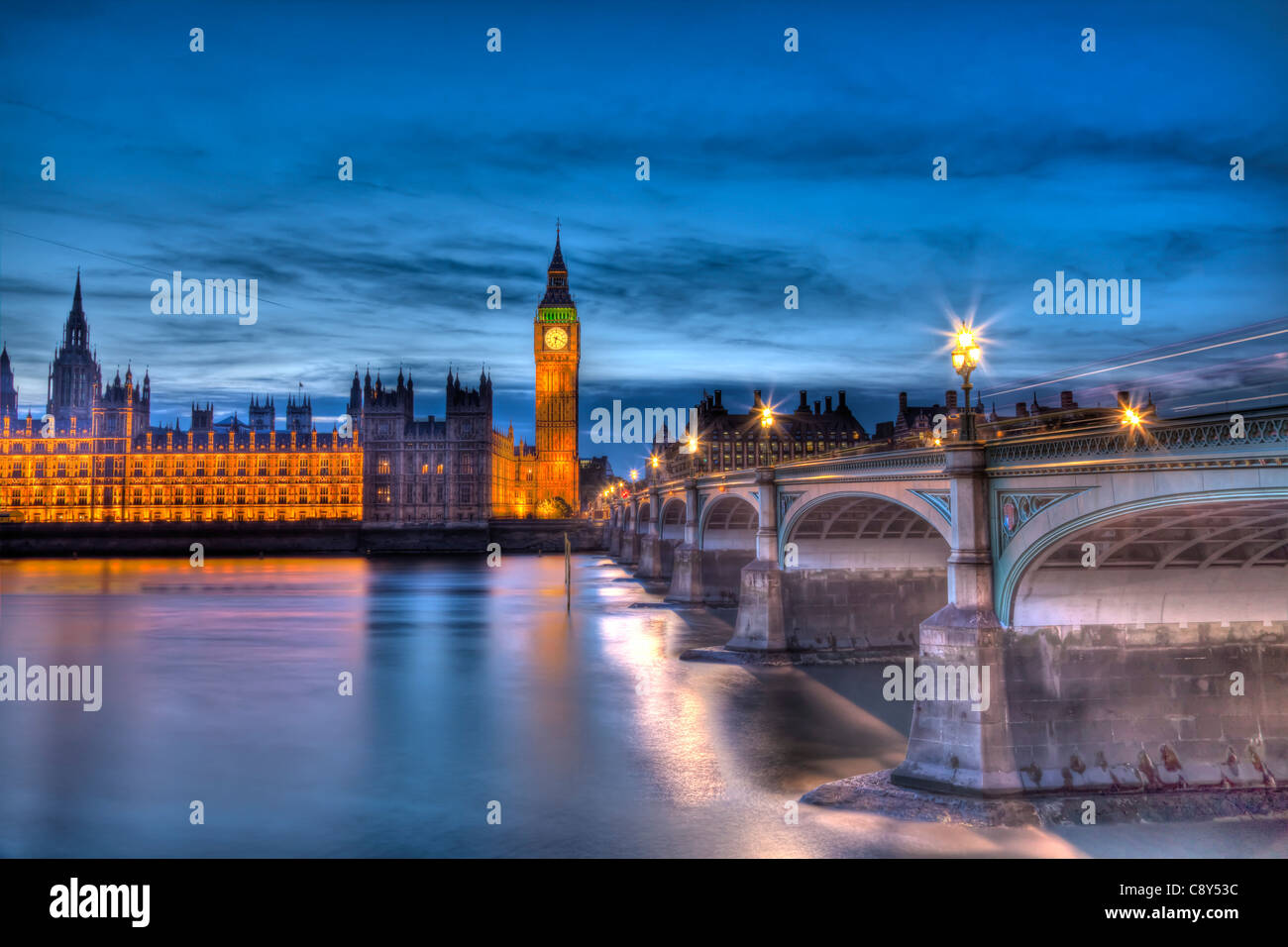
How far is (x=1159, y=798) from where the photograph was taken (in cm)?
1839

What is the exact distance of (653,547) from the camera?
3162 inches

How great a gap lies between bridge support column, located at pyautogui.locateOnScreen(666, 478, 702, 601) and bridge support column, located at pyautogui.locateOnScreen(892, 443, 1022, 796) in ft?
117

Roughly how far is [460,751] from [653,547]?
5495cm

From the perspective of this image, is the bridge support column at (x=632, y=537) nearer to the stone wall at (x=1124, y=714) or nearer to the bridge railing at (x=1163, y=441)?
the stone wall at (x=1124, y=714)

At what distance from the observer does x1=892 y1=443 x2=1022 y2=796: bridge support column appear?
61.1 ft

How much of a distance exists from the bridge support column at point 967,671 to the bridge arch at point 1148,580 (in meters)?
0.60

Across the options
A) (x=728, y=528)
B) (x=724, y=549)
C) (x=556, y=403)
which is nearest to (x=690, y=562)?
(x=724, y=549)

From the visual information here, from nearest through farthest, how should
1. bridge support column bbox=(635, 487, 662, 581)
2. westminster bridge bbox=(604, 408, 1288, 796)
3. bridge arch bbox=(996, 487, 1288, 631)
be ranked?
westminster bridge bbox=(604, 408, 1288, 796) → bridge arch bbox=(996, 487, 1288, 631) → bridge support column bbox=(635, 487, 662, 581)

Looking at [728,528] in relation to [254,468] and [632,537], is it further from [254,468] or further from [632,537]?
[254,468]

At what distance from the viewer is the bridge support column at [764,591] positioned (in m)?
37.1

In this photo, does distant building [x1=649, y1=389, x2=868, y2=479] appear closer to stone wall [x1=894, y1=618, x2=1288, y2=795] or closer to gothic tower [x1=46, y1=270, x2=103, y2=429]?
gothic tower [x1=46, y1=270, x2=103, y2=429]

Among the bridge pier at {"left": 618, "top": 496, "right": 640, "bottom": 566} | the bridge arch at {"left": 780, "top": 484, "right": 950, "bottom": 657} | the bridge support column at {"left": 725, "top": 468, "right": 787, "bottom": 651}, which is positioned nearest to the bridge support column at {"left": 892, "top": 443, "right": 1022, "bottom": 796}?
the bridge arch at {"left": 780, "top": 484, "right": 950, "bottom": 657}
